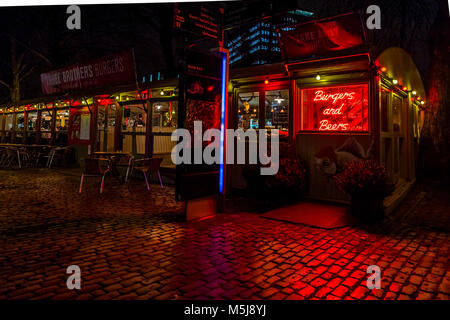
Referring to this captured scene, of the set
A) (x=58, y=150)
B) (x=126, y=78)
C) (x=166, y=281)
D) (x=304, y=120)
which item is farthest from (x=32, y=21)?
(x=166, y=281)

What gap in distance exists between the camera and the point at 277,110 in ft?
27.6

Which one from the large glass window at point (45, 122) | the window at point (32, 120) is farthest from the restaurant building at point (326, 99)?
the window at point (32, 120)

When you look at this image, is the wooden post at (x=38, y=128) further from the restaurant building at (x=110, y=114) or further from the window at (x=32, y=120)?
the window at (x=32, y=120)

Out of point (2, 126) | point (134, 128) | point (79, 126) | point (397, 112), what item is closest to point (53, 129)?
point (79, 126)

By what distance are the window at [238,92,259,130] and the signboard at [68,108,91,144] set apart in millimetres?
8464

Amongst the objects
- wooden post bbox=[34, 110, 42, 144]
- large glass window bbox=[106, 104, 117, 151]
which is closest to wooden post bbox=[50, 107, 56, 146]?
wooden post bbox=[34, 110, 42, 144]

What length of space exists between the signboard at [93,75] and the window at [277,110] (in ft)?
19.5

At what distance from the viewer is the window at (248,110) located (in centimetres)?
870

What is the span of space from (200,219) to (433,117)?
10213 millimetres

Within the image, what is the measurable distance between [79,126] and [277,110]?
34.8ft

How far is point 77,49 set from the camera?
21.6 metres

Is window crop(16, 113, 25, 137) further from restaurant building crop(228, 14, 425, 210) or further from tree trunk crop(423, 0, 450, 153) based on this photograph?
tree trunk crop(423, 0, 450, 153)
